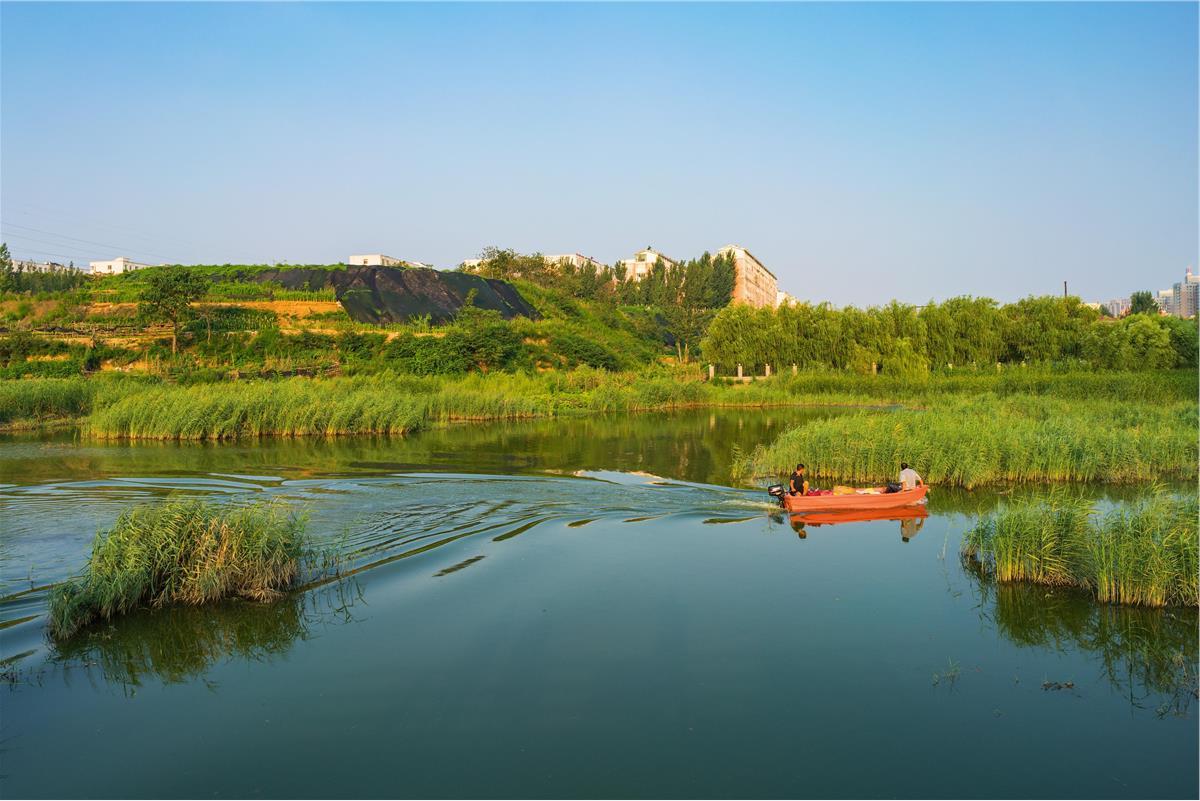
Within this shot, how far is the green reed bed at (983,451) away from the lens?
16734 millimetres

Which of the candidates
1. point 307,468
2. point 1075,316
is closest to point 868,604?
point 307,468

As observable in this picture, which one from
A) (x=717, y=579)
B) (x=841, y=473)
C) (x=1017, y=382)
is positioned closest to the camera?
(x=717, y=579)

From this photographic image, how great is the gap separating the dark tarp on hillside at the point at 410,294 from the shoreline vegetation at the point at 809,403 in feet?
30.9

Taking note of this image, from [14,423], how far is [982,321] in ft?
138

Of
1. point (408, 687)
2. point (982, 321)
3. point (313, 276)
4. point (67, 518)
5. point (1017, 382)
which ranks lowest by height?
point (408, 687)

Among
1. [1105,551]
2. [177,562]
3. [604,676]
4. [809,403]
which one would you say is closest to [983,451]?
[1105,551]

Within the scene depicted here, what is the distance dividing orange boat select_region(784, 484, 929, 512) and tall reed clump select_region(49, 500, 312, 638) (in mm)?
7943

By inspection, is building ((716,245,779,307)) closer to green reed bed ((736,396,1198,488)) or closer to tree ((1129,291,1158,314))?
tree ((1129,291,1158,314))

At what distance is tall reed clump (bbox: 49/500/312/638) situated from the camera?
877 cm

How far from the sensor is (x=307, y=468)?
18.9 metres

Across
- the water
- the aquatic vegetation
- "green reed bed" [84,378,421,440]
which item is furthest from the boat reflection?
"green reed bed" [84,378,421,440]

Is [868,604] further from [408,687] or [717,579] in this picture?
[408,687]

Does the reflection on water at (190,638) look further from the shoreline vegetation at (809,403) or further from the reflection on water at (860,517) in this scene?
the shoreline vegetation at (809,403)

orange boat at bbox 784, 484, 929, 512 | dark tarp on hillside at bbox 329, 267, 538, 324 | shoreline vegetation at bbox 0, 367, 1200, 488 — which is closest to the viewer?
orange boat at bbox 784, 484, 929, 512
